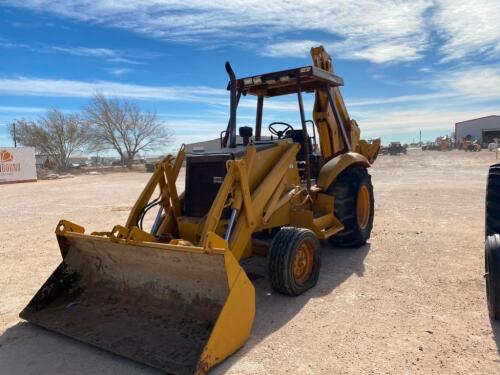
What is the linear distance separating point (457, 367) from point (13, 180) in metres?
30.2

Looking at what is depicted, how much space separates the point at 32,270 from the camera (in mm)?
5941

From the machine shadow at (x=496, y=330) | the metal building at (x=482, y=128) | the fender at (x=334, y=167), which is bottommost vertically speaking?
the machine shadow at (x=496, y=330)

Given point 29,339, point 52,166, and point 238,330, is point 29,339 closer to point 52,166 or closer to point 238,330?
point 238,330

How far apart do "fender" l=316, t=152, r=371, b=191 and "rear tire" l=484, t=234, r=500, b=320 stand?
245 cm

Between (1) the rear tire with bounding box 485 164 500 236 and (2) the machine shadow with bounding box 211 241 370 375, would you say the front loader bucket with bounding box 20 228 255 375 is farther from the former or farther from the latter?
(1) the rear tire with bounding box 485 164 500 236

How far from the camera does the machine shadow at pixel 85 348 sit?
3.33m

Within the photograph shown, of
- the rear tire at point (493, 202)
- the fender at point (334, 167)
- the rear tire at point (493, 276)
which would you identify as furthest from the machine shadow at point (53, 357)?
the rear tire at point (493, 202)

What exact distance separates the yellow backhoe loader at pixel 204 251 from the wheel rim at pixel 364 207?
1.25 feet

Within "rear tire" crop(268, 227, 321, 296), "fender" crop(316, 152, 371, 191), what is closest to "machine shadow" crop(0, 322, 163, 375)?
"rear tire" crop(268, 227, 321, 296)

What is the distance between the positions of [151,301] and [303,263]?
1.71 metres

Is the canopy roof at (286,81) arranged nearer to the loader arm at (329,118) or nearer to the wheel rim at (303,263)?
the loader arm at (329,118)

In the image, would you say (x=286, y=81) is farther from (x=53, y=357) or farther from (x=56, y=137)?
(x=56, y=137)

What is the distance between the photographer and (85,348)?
366 cm

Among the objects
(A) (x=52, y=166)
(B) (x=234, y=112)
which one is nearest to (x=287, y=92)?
(B) (x=234, y=112)
